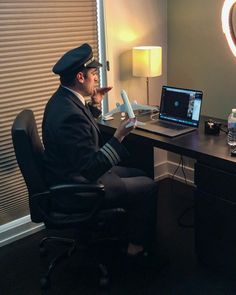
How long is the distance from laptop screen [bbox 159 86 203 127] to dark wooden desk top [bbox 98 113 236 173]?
3.9 inches

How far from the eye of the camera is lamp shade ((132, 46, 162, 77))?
2.60m

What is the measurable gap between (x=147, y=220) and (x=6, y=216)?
3.20ft

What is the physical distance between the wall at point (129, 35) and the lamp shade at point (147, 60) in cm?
17

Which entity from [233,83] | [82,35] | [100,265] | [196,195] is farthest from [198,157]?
[82,35]

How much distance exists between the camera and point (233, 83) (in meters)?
2.64

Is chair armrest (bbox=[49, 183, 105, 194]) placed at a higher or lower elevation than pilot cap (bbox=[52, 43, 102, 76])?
lower

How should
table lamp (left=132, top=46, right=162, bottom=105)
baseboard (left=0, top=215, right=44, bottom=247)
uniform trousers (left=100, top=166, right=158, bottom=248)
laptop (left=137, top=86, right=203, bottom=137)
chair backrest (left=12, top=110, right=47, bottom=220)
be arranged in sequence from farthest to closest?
table lamp (left=132, top=46, right=162, bottom=105) < baseboard (left=0, top=215, right=44, bottom=247) < laptop (left=137, top=86, right=203, bottom=137) < uniform trousers (left=100, top=166, right=158, bottom=248) < chair backrest (left=12, top=110, right=47, bottom=220)

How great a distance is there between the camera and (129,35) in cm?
281

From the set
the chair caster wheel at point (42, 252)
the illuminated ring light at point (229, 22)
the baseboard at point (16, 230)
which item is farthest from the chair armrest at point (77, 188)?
the illuminated ring light at point (229, 22)

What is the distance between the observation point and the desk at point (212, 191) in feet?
6.07

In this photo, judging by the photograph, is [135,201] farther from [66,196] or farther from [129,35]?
[129,35]

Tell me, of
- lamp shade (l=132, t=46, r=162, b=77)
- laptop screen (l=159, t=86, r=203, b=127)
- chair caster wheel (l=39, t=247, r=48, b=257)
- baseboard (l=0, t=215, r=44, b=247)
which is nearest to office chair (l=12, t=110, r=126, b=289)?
chair caster wheel (l=39, t=247, r=48, b=257)

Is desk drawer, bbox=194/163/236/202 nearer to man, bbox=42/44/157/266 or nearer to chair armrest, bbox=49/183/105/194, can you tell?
man, bbox=42/44/157/266

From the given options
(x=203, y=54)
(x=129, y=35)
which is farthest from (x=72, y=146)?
(x=203, y=54)
